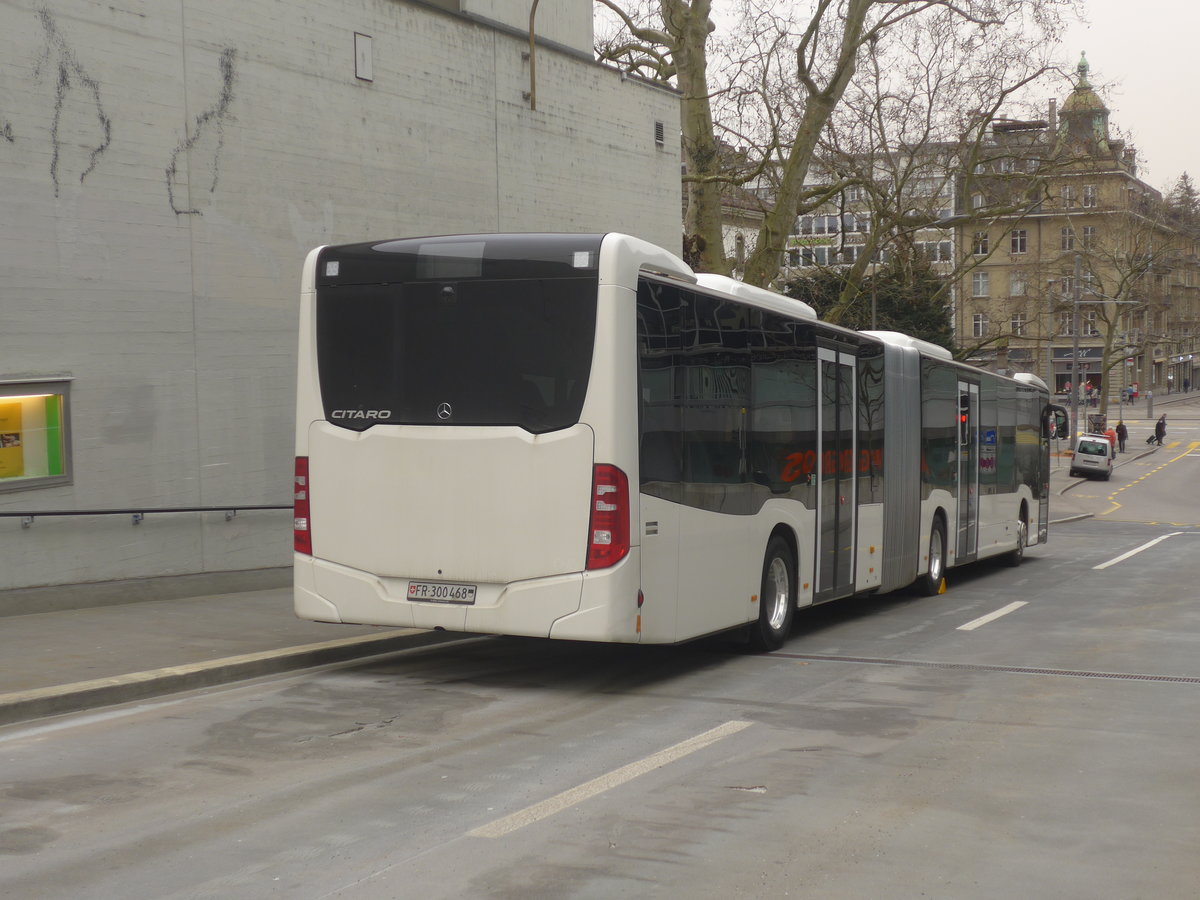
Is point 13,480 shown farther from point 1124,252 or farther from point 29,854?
point 1124,252

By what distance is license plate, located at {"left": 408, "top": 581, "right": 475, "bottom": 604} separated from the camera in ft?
31.6

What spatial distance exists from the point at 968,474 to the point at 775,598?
896 cm

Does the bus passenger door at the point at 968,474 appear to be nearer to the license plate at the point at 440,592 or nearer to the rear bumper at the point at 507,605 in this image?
the rear bumper at the point at 507,605

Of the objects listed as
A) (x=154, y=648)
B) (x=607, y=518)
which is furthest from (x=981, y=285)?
(x=607, y=518)

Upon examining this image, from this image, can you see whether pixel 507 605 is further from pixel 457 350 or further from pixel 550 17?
A: pixel 550 17

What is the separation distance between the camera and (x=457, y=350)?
31.9 feet

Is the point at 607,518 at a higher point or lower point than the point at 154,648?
higher

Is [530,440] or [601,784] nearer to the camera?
[601,784]

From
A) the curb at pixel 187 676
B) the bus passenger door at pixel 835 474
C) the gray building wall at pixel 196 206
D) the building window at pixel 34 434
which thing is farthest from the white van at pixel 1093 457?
the building window at pixel 34 434

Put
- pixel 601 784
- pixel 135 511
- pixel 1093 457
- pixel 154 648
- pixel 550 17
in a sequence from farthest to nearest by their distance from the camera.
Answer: pixel 1093 457 < pixel 550 17 < pixel 135 511 < pixel 154 648 < pixel 601 784

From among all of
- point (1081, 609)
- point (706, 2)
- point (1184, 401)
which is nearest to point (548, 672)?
point (1081, 609)

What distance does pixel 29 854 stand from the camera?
572 centimetres

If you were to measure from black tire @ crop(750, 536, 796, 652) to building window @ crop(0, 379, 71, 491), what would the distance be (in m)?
6.57

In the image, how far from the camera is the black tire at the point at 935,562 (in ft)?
60.0
